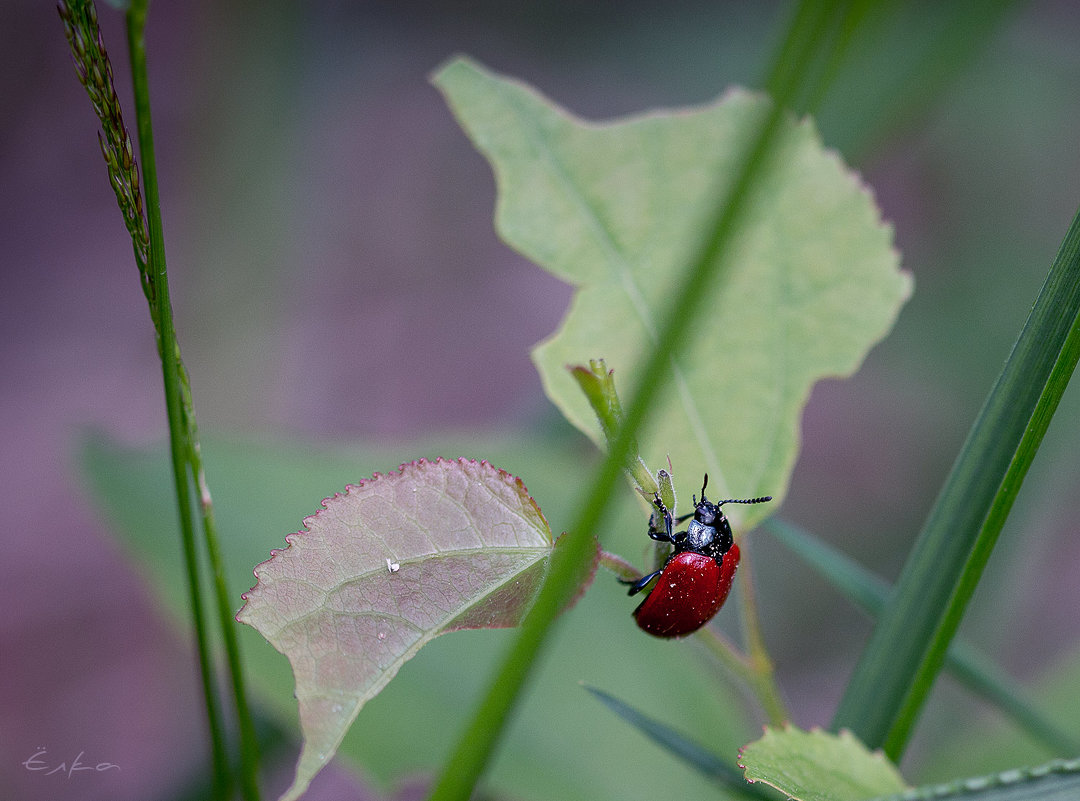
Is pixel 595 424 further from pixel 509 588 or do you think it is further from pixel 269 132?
pixel 269 132

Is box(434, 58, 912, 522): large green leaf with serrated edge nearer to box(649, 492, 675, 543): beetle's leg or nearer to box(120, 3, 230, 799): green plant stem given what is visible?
box(649, 492, 675, 543): beetle's leg

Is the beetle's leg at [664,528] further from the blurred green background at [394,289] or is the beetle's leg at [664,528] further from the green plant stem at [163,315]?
the blurred green background at [394,289]

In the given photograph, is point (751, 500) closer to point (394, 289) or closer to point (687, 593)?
point (687, 593)

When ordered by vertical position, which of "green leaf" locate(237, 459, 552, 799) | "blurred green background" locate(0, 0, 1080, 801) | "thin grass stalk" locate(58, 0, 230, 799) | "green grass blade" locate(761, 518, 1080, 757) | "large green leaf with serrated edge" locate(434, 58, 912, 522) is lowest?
"green leaf" locate(237, 459, 552, 799)

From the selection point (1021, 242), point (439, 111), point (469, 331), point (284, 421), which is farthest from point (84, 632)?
point (1021, 242)

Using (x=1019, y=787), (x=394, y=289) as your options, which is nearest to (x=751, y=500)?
(x=1019, y=787)

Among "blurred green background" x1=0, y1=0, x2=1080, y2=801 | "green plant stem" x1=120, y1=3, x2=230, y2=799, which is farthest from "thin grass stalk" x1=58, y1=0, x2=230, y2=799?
"blurred green background" x1=0, y1=0, x2=1080, y2=801
